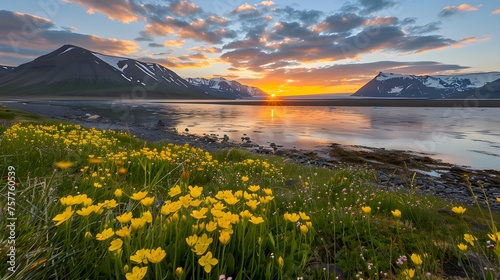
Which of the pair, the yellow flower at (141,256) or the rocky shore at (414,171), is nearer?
the yellow flower at (141,256)

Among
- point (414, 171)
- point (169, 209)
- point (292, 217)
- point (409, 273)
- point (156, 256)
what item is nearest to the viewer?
point (156, 256)

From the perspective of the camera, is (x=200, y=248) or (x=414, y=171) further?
(x=414, y=171)

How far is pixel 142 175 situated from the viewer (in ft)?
22.1

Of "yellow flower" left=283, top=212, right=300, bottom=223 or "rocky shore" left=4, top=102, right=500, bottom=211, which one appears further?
"rocky shore" left=4, top=102, right=500, bottom=211

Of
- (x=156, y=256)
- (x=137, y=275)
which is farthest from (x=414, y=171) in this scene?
(x=137, y=275)

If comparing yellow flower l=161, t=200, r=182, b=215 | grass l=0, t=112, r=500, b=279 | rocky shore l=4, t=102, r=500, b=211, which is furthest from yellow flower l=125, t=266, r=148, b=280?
rocky shore l=4, t=102, r=500, b=211

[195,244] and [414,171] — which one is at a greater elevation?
[195,244]

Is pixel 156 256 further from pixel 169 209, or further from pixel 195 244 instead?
pixel 169 209

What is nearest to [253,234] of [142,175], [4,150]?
[142,175]

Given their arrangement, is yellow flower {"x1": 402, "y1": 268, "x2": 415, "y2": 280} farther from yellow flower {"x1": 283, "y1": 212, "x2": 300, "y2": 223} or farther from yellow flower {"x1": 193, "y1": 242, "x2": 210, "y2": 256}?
yellow flower {"x1": 193, "y1": 242, "x2": 210, "y2": 256}

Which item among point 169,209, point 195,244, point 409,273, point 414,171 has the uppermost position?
point 169,209

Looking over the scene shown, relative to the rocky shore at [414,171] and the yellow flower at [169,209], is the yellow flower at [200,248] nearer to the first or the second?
the yellow flower at [169,209]

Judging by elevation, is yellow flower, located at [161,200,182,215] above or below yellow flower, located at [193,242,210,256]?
above

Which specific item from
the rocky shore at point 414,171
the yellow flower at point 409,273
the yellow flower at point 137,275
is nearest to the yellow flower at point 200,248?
the yellow flower at point 137,275
